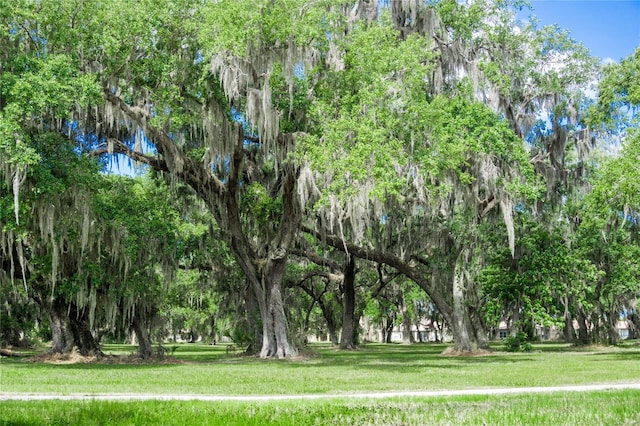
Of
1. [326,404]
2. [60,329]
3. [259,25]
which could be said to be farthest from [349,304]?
[326,404]

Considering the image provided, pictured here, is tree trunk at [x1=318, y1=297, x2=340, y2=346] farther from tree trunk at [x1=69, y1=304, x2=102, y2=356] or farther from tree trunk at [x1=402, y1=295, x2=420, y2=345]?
tree trunk at [x1=69, y1=304, x2=102, y2=356]

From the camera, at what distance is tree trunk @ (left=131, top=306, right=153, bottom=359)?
2556 cm

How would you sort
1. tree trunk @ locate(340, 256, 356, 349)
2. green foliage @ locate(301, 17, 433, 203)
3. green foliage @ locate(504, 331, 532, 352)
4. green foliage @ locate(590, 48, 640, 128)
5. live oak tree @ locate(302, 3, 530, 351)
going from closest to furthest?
green foliage @ locate(301, 17, 433, 203) → live oak tree @ locate(302, 3, 530, 351) → green foliage @ locate(590, 48, 640, 128) → green foliage @ locate(504, 331, 532, 352) → tree trunk @ locate(340, 256, 356, 349)

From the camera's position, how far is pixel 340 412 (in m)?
7.75

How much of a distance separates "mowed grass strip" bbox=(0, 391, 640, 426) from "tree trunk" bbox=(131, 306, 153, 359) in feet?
54.2

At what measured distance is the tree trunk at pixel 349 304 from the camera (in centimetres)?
3719

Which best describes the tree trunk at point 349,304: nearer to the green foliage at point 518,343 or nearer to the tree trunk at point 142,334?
the green foliage at point 518,343

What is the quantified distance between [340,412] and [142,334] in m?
19.4

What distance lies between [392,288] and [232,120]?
99.9 feet

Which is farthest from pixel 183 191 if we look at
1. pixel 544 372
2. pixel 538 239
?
pixel 544 372

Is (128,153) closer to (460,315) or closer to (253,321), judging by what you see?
(253,321)

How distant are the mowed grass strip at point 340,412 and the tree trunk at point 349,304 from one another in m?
26.6

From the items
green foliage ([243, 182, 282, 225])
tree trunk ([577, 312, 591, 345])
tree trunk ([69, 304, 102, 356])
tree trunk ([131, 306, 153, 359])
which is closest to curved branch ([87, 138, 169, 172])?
green foliage ([243, 182, 282, 225])

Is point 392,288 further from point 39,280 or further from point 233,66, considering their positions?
point 233,66
